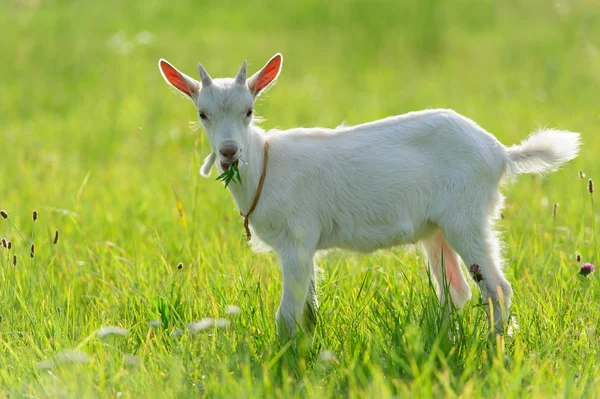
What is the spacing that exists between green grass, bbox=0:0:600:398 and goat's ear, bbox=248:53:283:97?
109 centimetres

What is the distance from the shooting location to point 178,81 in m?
4.64

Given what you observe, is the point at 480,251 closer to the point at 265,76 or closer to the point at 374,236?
the point at 374,236

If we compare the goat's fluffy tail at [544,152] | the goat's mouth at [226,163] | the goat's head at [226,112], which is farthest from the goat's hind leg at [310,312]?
the goat's fluffy tail at [544,152]

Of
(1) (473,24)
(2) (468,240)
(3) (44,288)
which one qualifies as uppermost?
(1) (473,24)

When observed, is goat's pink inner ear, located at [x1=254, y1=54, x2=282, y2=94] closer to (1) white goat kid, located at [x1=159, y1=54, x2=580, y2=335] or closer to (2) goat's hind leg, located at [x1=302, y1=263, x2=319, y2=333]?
(1) white goat kid, located at [x1=159, y1=54, x2=580, y2=335]

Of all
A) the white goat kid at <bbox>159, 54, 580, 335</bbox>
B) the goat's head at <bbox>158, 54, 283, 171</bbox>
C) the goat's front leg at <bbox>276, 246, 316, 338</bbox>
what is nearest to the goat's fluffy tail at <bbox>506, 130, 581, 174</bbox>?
the white goat kid at <bbox>159, 54, 580, 335</bbox>

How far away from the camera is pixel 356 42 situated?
49.5 feet

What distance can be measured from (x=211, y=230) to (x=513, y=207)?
251 cm

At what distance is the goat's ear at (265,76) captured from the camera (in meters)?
4.56

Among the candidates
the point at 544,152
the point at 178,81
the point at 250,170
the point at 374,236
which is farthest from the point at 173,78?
the point at 544,152

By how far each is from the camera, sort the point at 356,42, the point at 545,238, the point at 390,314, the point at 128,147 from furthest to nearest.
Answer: the point at 356,42
the point at 128,147
the point at 545,238
the point at 390,314

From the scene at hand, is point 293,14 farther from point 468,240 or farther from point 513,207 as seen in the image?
point 468,240

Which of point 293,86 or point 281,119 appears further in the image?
point 293,86

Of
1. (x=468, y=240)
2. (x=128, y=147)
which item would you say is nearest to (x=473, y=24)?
(x=128, y=147)
